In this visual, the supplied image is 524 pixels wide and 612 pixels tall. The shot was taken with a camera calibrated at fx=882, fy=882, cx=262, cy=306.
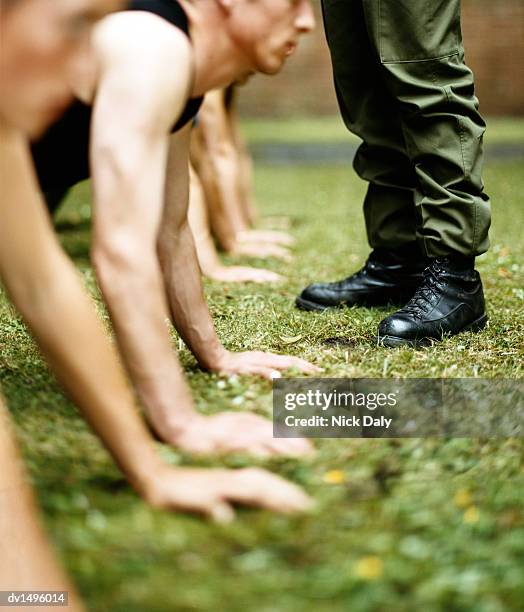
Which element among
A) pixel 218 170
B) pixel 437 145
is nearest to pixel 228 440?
pixel 437 145

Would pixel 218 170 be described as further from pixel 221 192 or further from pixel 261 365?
pixel 261 365

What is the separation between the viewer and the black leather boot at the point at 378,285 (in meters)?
3.24

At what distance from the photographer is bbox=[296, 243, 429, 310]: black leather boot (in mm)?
3236

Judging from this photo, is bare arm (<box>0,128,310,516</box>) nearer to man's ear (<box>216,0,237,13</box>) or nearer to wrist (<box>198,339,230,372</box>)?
man's ear (<box>216,0,237,13</box>)

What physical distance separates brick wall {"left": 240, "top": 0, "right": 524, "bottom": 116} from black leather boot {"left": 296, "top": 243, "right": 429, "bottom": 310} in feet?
42.2

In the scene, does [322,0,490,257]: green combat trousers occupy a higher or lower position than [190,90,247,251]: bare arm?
higher

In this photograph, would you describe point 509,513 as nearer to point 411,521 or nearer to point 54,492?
point 411,521

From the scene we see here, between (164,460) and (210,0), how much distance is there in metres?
0.94

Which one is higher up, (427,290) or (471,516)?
(471,516)

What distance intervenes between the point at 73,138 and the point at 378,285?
5.05 ft

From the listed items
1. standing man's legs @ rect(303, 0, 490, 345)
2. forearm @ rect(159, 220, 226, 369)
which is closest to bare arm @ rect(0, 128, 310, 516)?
forearm @ rect(159, 220, 226, 369)

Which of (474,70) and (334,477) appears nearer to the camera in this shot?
(334,477)

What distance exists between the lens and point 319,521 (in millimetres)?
1562

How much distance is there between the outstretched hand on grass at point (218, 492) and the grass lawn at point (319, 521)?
2 cm
